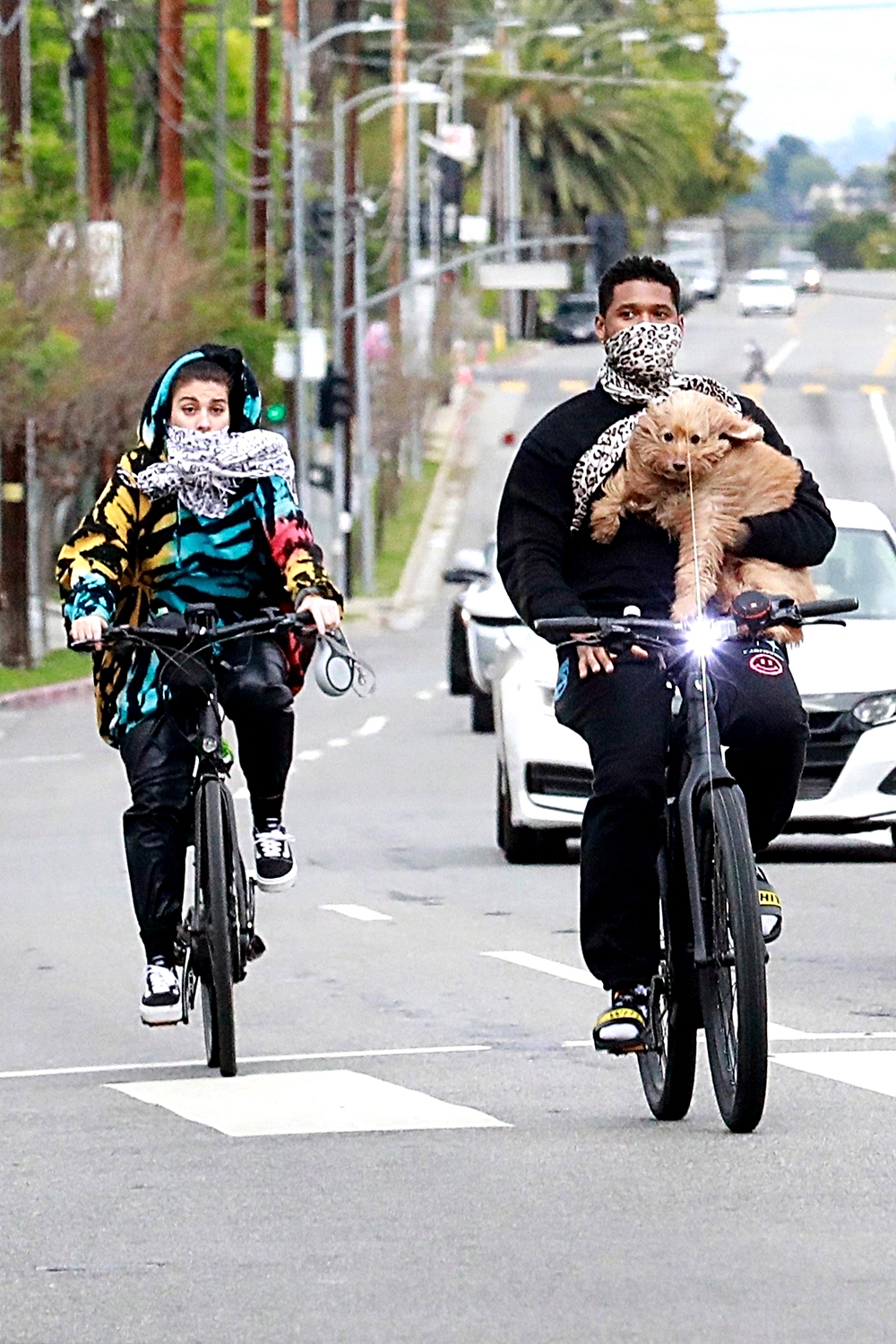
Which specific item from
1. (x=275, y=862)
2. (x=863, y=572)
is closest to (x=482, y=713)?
(x=863, y=572)

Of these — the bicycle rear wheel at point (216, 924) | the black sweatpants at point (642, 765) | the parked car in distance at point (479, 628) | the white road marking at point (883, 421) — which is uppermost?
the black sweatpants at point (642, 765)

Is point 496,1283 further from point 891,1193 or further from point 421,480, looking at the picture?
point 421,480

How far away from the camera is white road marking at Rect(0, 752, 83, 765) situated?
26203 mm

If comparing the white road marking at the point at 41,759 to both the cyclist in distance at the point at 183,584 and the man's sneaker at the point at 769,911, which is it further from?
the man's sneaker at the point at 769,911

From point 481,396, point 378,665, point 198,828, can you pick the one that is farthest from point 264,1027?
point 481,396

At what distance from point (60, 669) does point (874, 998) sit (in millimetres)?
30127

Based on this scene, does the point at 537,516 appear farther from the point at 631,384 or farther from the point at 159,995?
the point at 159,995

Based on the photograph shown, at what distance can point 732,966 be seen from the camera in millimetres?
7520

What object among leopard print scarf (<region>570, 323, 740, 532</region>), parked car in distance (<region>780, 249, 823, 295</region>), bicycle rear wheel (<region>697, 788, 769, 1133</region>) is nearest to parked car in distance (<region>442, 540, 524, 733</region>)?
leopard print scarf (<region>570, 323, 740, 532</region>)

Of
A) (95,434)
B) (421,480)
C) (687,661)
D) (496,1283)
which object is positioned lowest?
(421,480)

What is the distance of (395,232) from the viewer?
259 ft

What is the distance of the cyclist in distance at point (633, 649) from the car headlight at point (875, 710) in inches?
266

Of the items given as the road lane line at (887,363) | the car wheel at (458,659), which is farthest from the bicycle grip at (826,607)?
the road lane line at (887,363)

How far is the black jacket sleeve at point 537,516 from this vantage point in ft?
26.4
